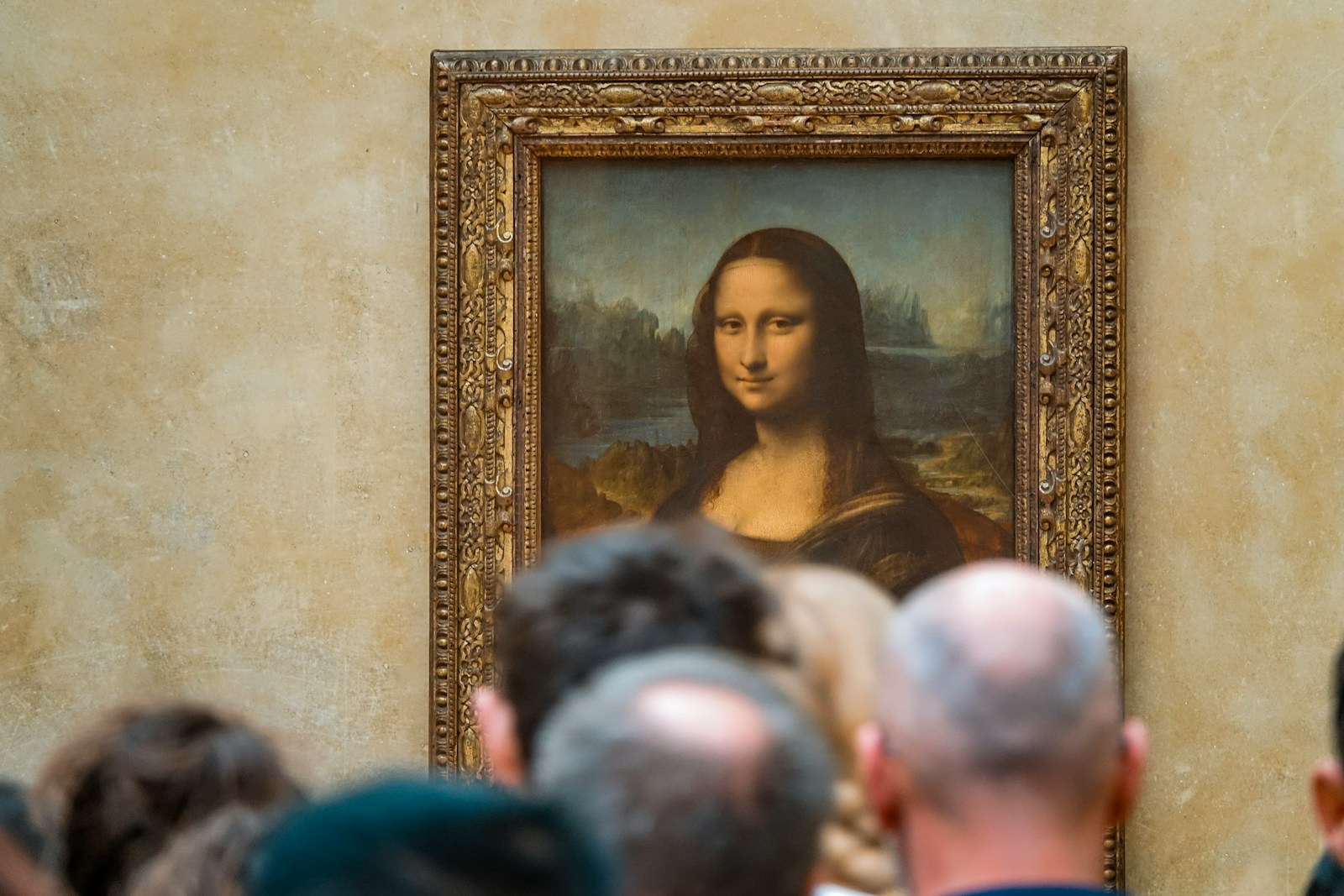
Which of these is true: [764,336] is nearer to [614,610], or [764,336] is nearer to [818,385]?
[818,385]

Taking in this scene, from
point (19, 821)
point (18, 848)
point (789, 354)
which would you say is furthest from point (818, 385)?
Answer: point (18, 848)

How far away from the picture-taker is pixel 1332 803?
8.50 ft

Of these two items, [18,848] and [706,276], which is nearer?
[18,848]

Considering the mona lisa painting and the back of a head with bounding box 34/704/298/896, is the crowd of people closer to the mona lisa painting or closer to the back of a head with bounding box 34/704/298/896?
the back of a head with bounding box 34/704/298/896

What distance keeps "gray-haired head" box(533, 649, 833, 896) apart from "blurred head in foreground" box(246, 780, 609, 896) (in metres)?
0.27

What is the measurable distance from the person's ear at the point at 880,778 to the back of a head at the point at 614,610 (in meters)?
0.21

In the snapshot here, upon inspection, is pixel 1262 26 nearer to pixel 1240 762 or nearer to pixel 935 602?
pixel 1240 762

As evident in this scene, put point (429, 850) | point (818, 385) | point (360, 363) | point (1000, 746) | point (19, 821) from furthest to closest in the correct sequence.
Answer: point (360, 363) → point (818, 385) → point (1000, 746) → point (19, 821) → point (429, 850)

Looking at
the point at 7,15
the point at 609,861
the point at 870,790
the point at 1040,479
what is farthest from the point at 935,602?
the point at 7,15

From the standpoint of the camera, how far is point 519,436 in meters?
6.43

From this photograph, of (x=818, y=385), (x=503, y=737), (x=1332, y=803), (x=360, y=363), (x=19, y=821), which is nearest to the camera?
(x=19, y=821)

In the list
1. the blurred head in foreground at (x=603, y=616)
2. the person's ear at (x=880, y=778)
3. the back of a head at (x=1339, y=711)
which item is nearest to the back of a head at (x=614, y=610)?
the blurred head in foreground at (x=603, y=616)

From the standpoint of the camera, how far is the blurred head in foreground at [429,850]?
4.98ft

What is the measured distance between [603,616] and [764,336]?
13.3 ft
